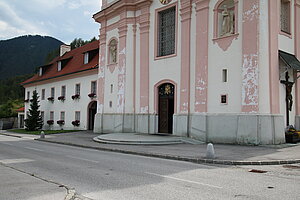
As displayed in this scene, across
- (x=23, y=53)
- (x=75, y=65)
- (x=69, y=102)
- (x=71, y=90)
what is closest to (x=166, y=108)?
(x=71, y=90)

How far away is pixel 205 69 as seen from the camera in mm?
19109

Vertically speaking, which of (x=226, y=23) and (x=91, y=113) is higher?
(x=226, y=23)

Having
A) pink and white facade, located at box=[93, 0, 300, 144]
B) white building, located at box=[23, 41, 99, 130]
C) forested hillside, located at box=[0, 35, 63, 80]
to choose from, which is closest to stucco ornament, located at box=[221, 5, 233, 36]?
pink and white facade, located at box=[93, 0, 300, 144]

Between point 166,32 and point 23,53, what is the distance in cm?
14218

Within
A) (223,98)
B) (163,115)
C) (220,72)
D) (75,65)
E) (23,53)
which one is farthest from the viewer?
(23,53)

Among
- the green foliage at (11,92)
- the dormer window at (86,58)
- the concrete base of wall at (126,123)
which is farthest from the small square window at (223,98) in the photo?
the green foliage at (11,92)

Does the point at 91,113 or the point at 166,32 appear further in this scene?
the point at 91,113

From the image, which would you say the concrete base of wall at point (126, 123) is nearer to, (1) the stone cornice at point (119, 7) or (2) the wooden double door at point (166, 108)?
(2) the wooden double door at point (166, 108)

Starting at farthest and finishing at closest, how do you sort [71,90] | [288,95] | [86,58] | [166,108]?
[71,90] → [86,58] → [166,108] → [288,95]

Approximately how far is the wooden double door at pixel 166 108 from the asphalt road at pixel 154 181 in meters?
11.2

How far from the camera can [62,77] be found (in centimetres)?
3744

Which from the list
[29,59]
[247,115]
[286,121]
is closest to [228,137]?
[247,115]

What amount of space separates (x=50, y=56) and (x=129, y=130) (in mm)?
63434

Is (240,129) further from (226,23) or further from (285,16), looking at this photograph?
(285,16)
